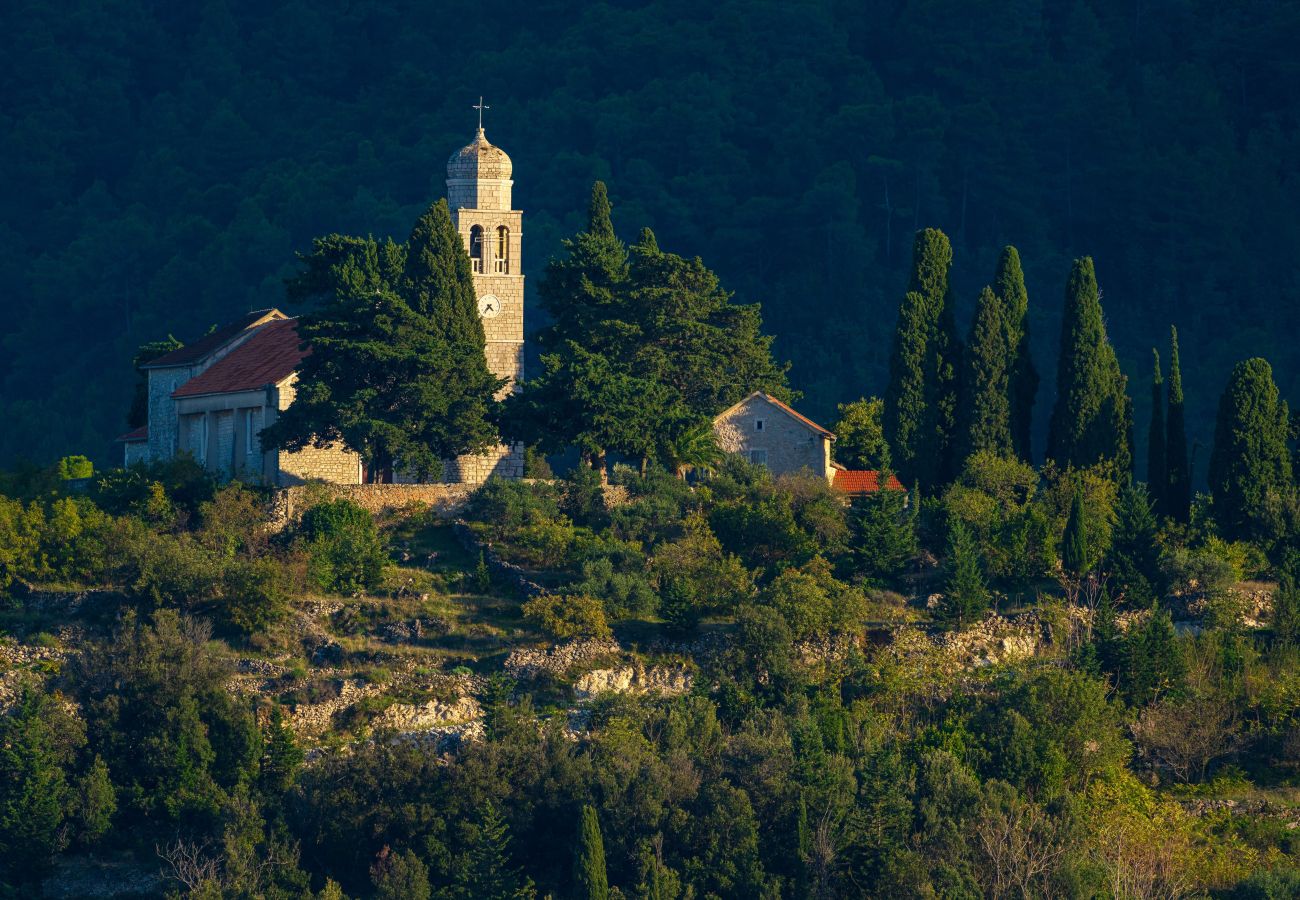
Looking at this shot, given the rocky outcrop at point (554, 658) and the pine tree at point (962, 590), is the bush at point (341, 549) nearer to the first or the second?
the rocky outcrop at point (554, 658)

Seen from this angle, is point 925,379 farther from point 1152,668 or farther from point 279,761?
point 279,761

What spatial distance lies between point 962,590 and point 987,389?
9.97 m

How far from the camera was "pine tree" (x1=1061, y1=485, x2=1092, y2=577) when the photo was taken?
6069 centimetres

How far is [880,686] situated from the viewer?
56.3m

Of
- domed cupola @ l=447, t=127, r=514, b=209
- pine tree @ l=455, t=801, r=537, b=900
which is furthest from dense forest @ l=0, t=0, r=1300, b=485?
pine tree @ l=455, t=801, r=537, b=900

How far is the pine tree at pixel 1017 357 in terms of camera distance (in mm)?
67812

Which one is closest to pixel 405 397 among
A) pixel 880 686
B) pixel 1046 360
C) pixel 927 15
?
pixel 880 686

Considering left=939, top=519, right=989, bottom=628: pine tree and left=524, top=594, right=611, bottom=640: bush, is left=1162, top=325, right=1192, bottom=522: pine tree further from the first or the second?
left=524, top=594, right=611, bottom=640: bush

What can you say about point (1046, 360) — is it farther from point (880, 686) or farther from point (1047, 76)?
point (880, 686)

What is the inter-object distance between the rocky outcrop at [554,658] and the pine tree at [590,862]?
6.45 meters

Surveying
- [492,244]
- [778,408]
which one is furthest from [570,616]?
[492,244]

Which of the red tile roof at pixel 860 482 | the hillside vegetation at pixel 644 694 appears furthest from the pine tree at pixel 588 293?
the red tile roof at pixel 860 482

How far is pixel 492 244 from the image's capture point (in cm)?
7194

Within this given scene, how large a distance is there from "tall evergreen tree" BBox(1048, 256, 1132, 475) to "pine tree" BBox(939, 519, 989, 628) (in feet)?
26.4
